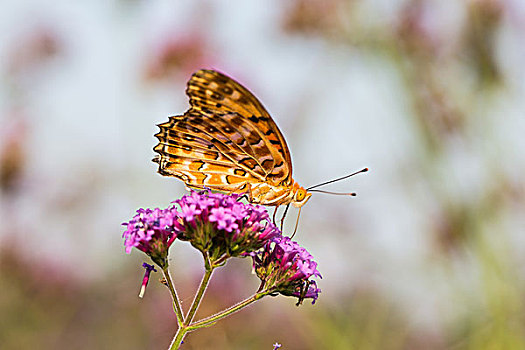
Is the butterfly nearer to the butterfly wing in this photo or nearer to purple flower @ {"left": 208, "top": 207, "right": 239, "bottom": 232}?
the butterfly wing

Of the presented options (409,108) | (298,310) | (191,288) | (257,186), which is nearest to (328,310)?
(298,310)

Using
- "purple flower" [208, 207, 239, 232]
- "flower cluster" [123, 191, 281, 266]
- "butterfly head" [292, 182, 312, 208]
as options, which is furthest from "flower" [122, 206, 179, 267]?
"butterfly head" [292, 182, 312, 208]

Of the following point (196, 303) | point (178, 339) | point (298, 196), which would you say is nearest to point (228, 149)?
point (298, 196)

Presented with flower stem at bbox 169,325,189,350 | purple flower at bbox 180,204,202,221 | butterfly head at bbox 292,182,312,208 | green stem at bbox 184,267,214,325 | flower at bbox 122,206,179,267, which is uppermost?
butterfly head at bbox 292,182,312,208

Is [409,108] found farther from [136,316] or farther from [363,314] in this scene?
[136,316]

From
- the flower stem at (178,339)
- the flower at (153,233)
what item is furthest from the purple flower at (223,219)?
the flower stem at (178,339)

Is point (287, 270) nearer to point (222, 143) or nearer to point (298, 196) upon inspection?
point (298, 196)
